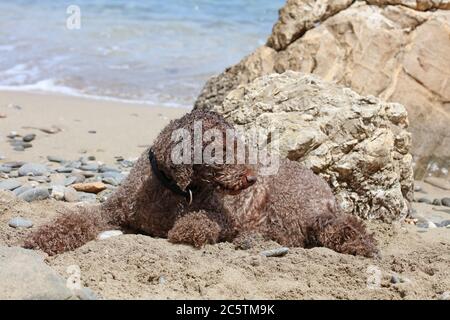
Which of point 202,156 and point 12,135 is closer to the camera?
point 202,156

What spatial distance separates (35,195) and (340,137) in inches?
107

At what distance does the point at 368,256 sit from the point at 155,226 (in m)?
1.45

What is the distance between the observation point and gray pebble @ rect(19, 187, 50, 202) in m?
6.01

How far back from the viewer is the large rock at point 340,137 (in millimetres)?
5746

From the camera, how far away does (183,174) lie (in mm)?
4098

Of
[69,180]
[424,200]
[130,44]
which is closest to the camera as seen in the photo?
[69,180]

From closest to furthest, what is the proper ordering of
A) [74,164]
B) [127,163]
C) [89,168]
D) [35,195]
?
[35,195] < [89,168] < [74,164] < [127,163]

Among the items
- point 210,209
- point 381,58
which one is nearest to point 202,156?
point 210,209

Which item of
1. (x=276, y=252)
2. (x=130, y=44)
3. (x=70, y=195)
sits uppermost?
(x=276, y=252)

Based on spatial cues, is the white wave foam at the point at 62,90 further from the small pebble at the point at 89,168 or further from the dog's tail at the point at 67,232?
the dog's tail at the point at 67,232

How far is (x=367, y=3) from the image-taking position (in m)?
7.99

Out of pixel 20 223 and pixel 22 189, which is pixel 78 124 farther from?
pixel 20 223

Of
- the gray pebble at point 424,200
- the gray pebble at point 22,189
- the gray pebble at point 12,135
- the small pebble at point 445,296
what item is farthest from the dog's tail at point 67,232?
the gray pebble at point 12,135
